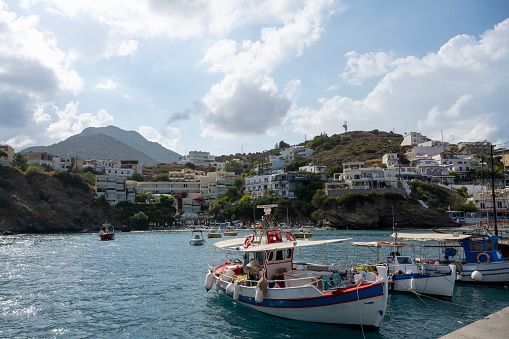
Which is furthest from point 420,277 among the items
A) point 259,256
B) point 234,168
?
point 234,168

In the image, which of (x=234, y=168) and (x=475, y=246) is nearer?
(x=475, y=246)

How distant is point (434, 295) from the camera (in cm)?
2147

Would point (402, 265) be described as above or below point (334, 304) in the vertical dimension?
above

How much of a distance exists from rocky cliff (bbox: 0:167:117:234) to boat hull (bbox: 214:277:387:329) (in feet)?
291

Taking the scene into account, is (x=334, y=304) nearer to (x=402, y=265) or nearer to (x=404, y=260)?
(x=402, y=265)

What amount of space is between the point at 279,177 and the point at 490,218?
55.9 meters

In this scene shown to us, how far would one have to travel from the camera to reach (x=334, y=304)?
1558cm

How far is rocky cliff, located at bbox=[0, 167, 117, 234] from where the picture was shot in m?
87.1

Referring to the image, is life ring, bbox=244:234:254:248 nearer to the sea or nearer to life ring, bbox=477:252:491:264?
the sea

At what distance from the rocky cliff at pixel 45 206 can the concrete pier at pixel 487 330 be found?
96.9 metres

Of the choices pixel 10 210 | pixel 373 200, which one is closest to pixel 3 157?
pixel 10 210

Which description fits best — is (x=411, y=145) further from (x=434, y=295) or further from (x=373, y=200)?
(x=434, y=295)

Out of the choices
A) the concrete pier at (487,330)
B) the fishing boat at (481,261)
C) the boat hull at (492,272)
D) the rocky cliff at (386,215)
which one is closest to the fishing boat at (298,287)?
the concrete pier at (487,330)

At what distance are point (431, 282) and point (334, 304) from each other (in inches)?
362
